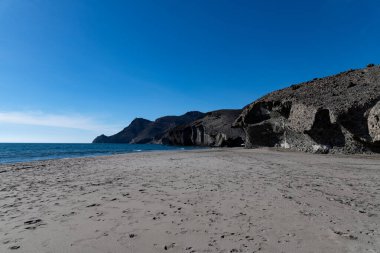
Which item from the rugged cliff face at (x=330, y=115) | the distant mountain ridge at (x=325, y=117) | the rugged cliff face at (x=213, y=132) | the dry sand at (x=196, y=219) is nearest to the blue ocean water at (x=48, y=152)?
the rugged cliff face at (x=213, y=132)

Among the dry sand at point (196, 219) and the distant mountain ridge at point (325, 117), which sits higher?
the distant mountain ridge at point (325, 117)

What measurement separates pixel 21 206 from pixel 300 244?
279 inches

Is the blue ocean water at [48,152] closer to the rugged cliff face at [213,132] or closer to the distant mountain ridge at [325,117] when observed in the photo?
the rugged cliff face at [213,132]

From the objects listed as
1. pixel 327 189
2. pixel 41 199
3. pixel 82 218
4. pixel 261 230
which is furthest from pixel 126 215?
pixel 327 189

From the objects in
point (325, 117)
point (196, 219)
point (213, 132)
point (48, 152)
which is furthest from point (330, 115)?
point (213, 132)

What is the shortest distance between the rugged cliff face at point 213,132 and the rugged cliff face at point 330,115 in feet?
157

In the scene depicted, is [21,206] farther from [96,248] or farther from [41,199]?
[96,248]

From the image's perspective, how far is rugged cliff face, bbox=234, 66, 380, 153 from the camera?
21.9m

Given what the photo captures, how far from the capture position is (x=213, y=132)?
98.7 m

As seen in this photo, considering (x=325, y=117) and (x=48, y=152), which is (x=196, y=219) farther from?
(x=48, y=152)

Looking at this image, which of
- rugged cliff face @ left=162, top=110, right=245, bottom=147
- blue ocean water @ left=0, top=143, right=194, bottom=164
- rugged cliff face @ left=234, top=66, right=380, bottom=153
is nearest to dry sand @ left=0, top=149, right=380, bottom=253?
rugged cliff face @ left=234, top=66, right=380, bottom=153

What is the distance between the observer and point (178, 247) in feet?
13.2

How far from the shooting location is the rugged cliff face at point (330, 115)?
2186 centimetres

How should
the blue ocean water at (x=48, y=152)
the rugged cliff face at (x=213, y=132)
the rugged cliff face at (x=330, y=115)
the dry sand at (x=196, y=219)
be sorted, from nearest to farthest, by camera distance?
the dry sand at (x=196, y=219)
the rugged cliff face at (x=330, y=115)
the blue ocean water at (x=48, y=152)
the rugged cliff face at (x=213, y=132)
